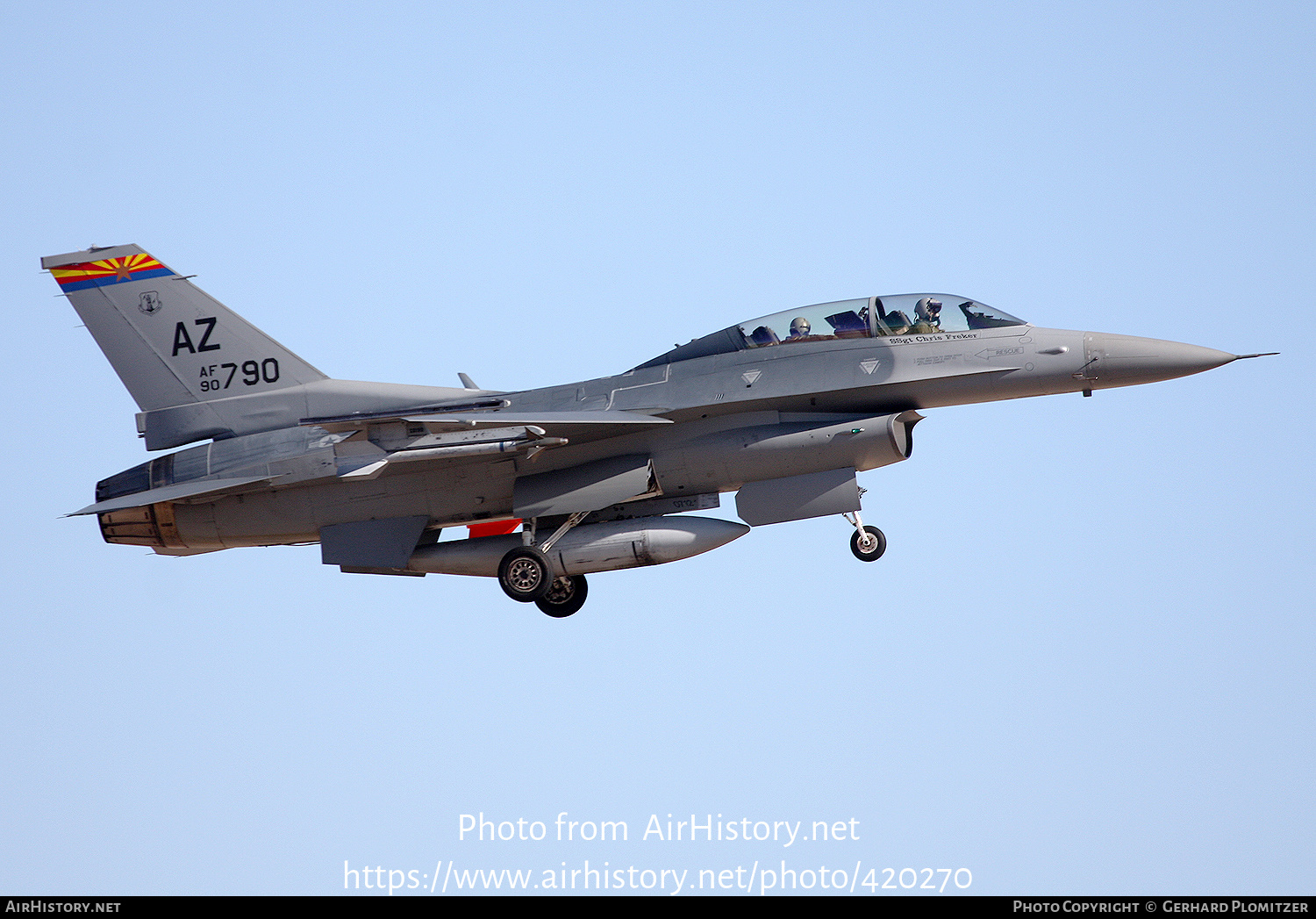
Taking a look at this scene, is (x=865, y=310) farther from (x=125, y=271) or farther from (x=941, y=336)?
(x=125, y=271)

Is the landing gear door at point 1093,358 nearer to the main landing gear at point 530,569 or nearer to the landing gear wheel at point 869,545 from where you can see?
the landing gear wheel at point 869,545

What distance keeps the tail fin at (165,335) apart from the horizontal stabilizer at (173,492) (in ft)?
4.36

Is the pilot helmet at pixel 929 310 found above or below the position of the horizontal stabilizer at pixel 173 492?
above


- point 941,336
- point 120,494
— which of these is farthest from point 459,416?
point 941,336

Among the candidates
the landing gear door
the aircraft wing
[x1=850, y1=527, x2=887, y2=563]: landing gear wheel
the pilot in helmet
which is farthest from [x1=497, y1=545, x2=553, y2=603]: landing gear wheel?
the landing gear door

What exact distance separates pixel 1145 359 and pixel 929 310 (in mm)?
2430

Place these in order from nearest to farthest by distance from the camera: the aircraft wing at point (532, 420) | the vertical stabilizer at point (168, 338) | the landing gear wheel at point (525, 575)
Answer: the aircraft wing at point (532, 420), the landing gear wheel at point (525, 575), the vertical stabilizer at point (168, 338)

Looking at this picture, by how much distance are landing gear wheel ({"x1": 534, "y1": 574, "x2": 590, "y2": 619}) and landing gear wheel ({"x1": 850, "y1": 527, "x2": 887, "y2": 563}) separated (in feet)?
11.3

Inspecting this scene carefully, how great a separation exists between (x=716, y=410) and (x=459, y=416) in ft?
9.67

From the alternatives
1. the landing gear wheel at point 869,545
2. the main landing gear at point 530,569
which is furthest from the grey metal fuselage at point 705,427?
the landing gear wheel at point 869,545

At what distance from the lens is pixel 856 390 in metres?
16.5

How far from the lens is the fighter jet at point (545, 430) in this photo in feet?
53.8

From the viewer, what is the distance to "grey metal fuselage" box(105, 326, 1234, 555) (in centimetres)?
1638
